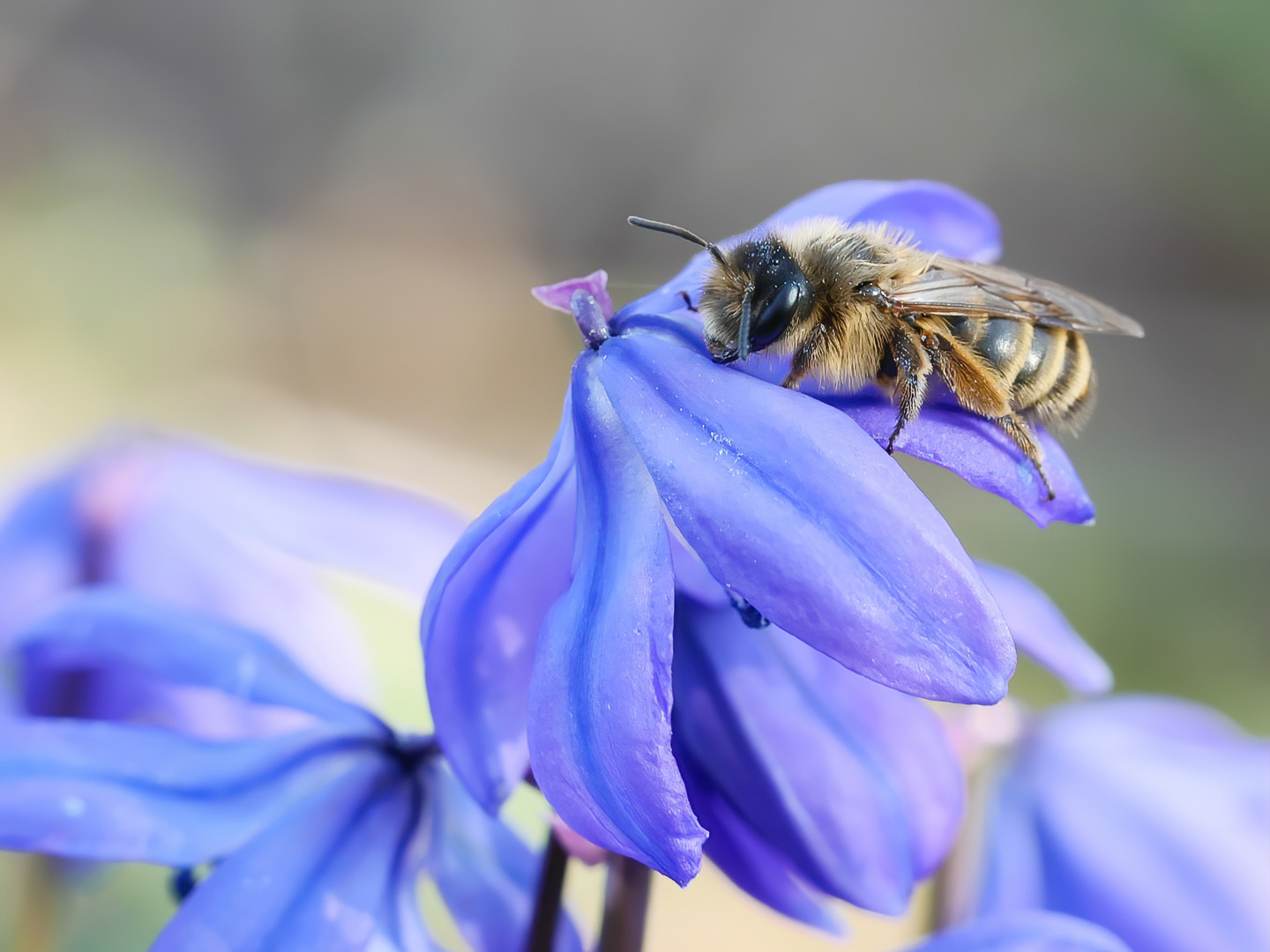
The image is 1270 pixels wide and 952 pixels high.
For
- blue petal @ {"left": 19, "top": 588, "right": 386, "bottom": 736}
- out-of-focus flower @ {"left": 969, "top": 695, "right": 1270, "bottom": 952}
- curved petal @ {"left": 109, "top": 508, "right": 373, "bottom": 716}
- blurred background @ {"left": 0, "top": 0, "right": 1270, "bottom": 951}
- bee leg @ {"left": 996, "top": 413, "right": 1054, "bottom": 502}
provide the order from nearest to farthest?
bee leg @ {"left": 996, "top": 413, "right": 1054, "bottom": 502}, blue petal @ {"left": 19, "top": 588, "right": 386, "bottom": 736}, out-of-focus flower @ {"left": 969, "top": 695, "right": 1270, "bottom": 952}, curved petal @ {"left": 109, "top": 508, "right": 373, "bottom": 716}, blurred background @ {"left": 0, "top": 0, "right": 1270, "bottom": 951}

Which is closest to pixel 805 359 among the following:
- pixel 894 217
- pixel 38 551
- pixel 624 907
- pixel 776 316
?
pixel 776 316

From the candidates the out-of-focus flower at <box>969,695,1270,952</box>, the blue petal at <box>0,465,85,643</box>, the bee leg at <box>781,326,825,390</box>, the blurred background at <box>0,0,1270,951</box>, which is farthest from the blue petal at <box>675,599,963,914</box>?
the blurred background at <box>0,0,1270,951</box>

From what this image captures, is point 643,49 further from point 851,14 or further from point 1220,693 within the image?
point 1220,693

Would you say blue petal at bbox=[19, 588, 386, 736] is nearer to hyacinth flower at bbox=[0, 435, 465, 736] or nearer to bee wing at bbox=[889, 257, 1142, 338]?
hyacinth flower at bbox=[0, 435, 465, 736]

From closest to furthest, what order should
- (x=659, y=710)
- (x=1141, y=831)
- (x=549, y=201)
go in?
(x=659, y=710), (x=1141, y=831), (x=549, y=201)

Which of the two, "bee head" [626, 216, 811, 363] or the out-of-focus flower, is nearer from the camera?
"bee head" [626, 216, 811, 363]

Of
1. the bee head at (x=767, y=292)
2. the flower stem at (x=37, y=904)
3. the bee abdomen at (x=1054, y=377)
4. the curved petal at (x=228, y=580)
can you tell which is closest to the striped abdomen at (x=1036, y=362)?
the bee abdomen at (x=1054, y=377)

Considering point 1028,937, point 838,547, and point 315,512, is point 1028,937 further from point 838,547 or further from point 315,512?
point 315,512
